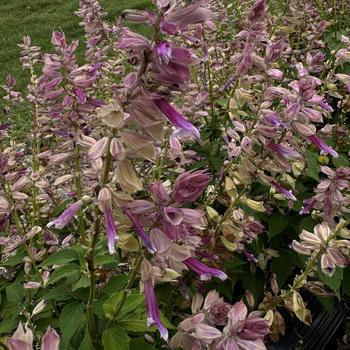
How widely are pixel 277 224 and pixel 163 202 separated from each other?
Answer: 134 centimetres

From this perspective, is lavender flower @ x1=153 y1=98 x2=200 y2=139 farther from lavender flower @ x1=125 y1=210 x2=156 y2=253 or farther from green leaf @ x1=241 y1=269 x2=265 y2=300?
green leaf @ x1=241 y1=269 x2=265 y2=300

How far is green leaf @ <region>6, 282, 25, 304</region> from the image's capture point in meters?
1.84

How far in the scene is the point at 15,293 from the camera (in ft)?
6.11

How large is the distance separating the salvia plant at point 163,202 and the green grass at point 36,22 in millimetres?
6706

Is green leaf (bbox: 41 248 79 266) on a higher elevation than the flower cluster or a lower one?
lower

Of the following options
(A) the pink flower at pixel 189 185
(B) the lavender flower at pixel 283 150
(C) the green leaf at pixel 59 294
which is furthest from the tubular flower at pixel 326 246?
(C) the green leaf at pixel 59 294

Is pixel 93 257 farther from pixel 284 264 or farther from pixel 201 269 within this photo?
pixel 284 264

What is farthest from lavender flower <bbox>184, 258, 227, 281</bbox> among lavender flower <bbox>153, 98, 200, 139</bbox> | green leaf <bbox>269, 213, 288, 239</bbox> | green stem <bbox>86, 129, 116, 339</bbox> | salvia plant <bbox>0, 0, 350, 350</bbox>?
green leaf <bbox>269, 213, 288, 239</bbox>

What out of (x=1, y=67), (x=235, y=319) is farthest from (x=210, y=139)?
(x=1, y=67)

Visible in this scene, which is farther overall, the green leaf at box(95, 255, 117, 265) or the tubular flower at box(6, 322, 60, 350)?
the green leaf at box(95, 255, 117, 265)

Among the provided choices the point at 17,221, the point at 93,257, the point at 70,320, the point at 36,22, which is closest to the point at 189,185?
the point at 93,257

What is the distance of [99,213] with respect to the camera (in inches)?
52.2

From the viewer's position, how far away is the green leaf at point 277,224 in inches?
92.2

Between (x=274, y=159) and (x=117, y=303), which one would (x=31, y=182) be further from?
(x=274, y=159)
